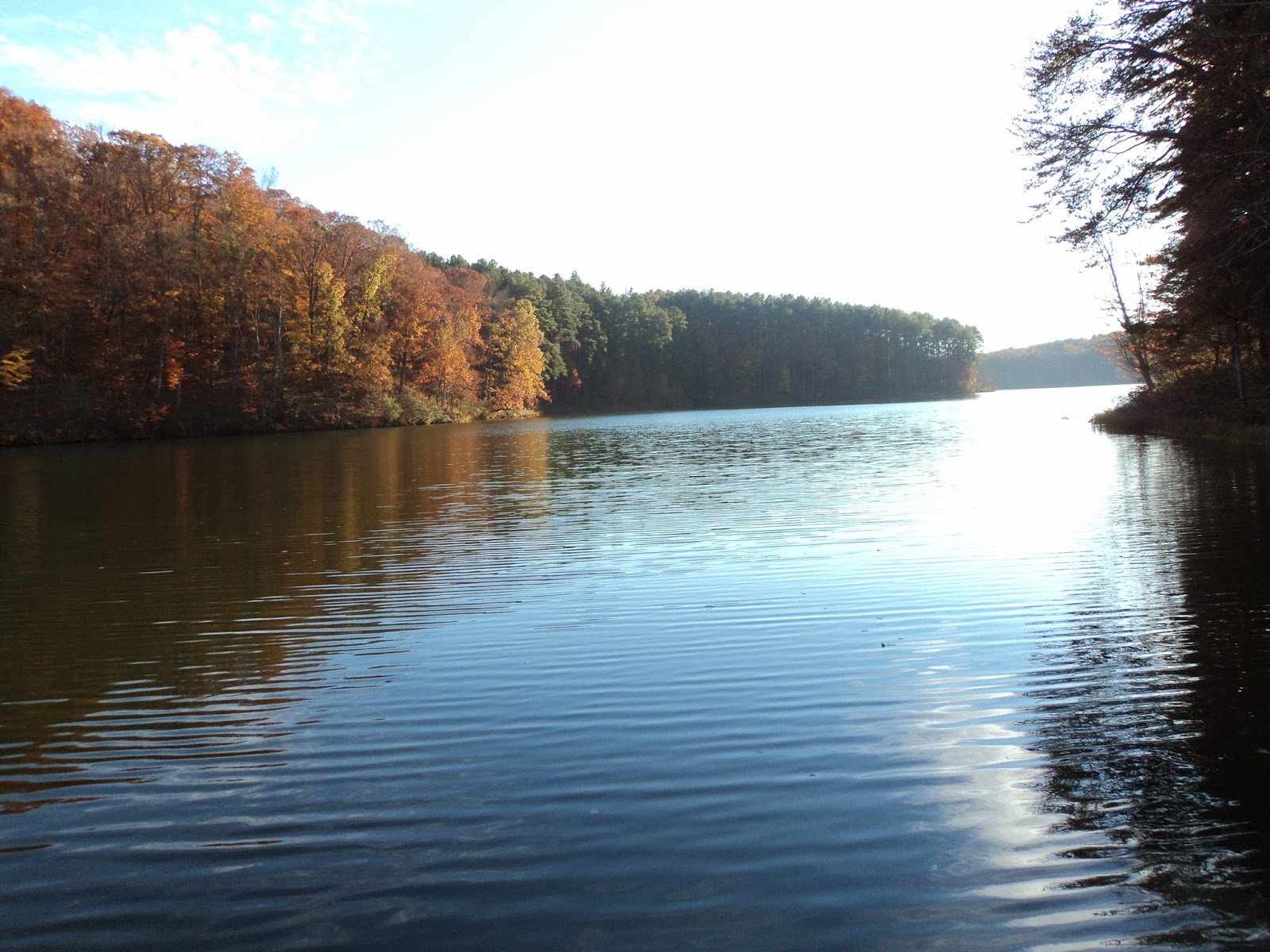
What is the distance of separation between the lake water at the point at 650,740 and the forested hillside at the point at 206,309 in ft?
146

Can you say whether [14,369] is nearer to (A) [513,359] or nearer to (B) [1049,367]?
(A) [513,359]

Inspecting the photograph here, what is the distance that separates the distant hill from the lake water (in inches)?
6725

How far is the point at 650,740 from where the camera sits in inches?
204

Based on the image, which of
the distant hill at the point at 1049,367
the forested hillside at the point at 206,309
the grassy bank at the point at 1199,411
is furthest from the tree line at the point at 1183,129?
the distant hill at the point at 1049,367

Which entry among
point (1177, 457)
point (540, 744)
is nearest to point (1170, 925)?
point (540, 744)

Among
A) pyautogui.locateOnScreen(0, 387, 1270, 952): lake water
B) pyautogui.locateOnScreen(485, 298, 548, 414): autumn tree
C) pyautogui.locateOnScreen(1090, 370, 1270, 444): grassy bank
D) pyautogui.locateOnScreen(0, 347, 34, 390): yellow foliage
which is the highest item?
pyautogui.locateOnScreen(485, 298, 548, 414): autumn tree

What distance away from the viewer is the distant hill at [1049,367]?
17250cm

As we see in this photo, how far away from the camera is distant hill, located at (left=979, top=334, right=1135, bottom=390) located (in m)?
172

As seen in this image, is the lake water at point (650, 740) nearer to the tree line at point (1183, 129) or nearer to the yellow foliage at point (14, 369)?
the tree line at point (1183, 129)

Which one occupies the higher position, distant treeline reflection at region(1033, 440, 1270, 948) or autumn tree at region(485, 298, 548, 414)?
autumn tree at region(485, 298, 548, 414)

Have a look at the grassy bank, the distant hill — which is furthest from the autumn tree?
the distant hill

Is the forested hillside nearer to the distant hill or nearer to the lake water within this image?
the lake water

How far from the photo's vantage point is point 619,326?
4569 inches

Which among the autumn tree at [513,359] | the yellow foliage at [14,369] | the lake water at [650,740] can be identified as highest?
the autumn tree at [513,359]
